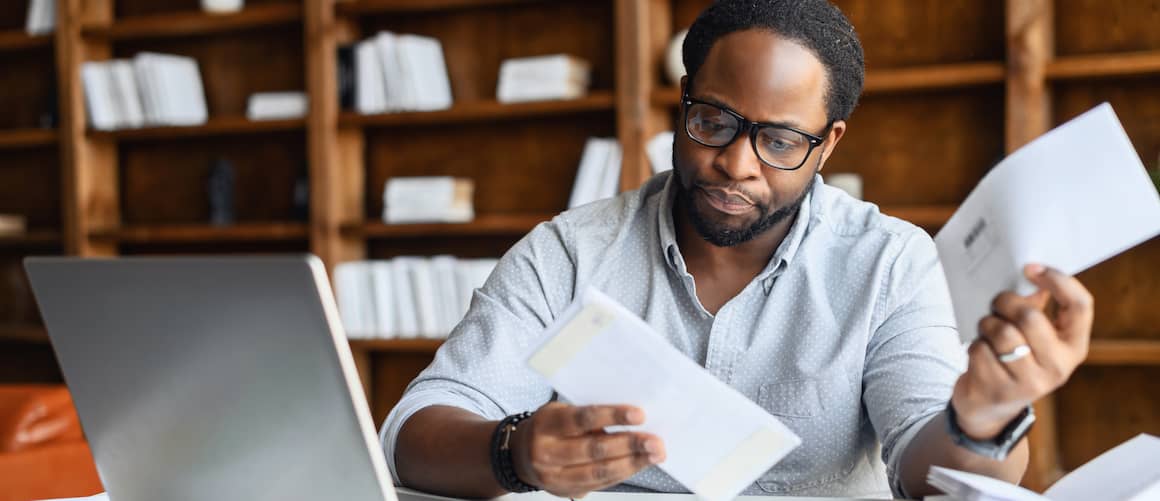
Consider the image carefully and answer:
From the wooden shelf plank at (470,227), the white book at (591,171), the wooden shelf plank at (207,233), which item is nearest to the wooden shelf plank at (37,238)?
the wooden shelf plank at (207,233)

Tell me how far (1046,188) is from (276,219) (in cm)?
330

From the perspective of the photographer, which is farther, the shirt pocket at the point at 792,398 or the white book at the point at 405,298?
the white book at the point at 405,298

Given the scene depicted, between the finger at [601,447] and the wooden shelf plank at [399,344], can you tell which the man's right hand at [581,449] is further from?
the wooden shelf plank at [399,344]

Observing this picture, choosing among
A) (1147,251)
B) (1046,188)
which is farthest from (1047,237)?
(1147,251)

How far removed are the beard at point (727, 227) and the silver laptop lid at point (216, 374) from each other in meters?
0.66

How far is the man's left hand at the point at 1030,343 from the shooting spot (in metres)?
0.90

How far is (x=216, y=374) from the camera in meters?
0.90

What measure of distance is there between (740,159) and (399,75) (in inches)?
87.7

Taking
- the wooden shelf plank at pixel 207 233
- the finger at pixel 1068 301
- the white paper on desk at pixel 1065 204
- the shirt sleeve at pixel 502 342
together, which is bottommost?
the wooden shelf plank at pixel 207 233

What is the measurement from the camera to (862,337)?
1.38 meters

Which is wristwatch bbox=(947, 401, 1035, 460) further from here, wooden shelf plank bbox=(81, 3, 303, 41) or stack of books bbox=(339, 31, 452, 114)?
wooden shelf plank bbox=(81, 3, 303, 41)

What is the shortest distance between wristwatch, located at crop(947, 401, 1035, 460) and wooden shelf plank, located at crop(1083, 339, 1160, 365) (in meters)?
1.88

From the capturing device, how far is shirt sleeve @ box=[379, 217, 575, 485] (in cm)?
135

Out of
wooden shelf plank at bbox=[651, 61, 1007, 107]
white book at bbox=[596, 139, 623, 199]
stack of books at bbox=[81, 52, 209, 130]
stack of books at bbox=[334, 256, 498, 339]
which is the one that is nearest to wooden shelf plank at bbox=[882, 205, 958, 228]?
wooden shelf plank at bbox=[651, 61, 1007, 107]
